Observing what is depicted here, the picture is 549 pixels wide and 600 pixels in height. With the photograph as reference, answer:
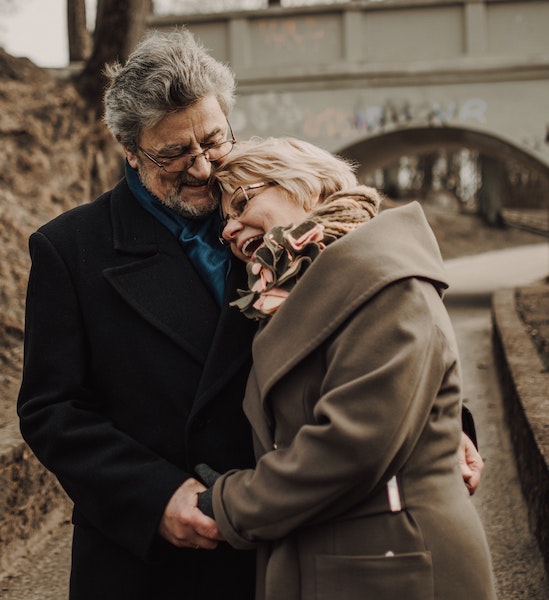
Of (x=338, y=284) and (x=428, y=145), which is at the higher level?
(x=338, y=284)

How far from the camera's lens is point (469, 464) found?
2062mm

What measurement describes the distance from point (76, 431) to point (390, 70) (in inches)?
470

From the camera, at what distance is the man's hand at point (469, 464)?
2.01m

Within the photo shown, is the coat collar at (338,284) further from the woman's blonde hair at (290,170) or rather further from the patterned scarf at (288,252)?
the woman's blonde hair at (290,170)

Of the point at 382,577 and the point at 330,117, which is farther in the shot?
the point at 330,117

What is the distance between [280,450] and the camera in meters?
1.66

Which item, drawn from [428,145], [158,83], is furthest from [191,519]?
[428,145]

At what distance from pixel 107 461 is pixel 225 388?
0.34m

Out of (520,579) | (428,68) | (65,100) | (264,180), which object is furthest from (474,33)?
(264,180)

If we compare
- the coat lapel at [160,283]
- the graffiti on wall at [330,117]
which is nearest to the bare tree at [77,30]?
the graffiti on wall at [330,117]

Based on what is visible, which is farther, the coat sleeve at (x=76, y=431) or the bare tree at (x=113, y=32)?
the bare tree at (x=113, y=32)

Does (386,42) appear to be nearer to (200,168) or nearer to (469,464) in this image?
(200,168)

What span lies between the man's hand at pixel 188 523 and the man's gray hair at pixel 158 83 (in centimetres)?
95

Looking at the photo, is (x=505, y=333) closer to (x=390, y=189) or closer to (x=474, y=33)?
(x=474, y=33)
